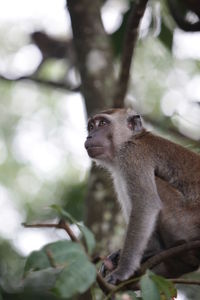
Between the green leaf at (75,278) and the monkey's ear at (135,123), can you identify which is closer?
the green leaf at (75,278)

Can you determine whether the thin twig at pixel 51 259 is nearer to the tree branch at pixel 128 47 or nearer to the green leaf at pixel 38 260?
the green leaf at pixel 38 260

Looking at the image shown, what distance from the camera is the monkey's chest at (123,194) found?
5809 mm

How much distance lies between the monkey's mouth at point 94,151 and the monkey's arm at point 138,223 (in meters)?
0.64

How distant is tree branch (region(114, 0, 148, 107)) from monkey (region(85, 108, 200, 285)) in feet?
2.18

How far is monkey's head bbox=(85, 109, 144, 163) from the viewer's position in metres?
6.15

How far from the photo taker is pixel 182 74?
14.0 metres

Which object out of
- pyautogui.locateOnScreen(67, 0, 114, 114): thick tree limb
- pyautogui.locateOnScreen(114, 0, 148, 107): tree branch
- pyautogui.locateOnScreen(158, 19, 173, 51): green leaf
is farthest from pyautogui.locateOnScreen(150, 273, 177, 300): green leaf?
pyautogui.locateOnScreen(158, 19, 173, 51): green leaf

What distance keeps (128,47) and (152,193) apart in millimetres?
1728

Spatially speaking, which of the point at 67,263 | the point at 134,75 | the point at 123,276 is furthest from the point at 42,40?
the point at 67,263

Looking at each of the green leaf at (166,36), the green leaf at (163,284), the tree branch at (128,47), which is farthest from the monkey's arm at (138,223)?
the green leaf at (166,36)

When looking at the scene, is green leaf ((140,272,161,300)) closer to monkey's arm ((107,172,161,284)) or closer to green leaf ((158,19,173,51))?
monkey's arm ((107,172,161,284))

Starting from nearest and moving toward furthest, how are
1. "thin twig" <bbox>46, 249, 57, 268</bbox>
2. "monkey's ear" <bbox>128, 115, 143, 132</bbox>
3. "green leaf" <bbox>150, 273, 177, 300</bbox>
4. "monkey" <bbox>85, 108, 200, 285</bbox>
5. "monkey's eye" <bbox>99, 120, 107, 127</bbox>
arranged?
1. "thin twig" <bbox>46, 249, 57, 268</bbox>
2. "green leaf" <bbox>150, 273, 177, 300</bbox>
3. "monkey" <bbox>85, 108, 200, 285</bbox>
4. "monkey's ear" <bbox>128, 115, 143, 132</bbox>
5. "monkey's eye" <bbox>99, 120, 107, 127</bbox>

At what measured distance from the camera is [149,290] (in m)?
3.24

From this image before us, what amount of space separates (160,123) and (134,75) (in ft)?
20.3
